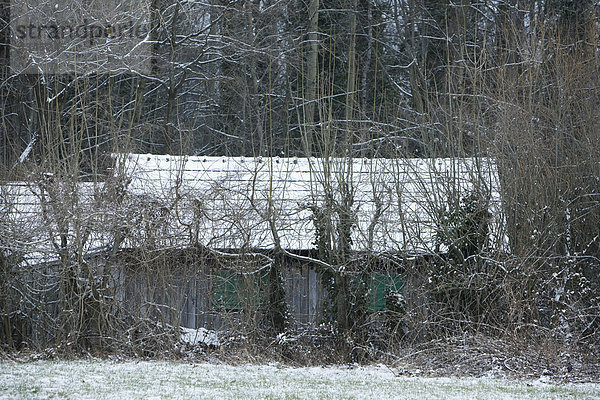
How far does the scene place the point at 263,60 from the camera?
23672 mm

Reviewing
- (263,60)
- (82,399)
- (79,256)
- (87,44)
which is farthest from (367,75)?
(82,399)

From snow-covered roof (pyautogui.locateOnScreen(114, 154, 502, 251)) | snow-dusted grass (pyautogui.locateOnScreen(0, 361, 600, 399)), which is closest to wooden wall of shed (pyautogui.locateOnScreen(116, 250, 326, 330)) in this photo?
snow-covered roof (pyautogui.locateOnScreen(114, 154, 502, 251))

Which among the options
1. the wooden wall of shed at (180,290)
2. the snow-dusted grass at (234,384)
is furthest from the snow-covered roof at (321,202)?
the snow-dusted grass at (234,384)

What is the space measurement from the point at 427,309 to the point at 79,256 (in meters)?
6.62

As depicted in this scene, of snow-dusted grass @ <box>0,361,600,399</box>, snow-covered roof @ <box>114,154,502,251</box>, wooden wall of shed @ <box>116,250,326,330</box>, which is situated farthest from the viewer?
snow-covered roof @ <box>114,154,502,251</box>

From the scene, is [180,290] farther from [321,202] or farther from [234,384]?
[234,384]

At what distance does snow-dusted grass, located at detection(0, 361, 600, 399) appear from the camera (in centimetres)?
820

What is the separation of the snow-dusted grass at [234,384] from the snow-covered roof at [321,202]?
2907 mm

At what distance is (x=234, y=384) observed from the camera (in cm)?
908

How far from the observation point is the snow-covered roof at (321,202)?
1284 centimetres

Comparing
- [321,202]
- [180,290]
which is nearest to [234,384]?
[180,290]

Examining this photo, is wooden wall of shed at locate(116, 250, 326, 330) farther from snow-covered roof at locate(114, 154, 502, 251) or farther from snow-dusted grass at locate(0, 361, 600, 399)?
snow-dusted grass at locate(0, 361, 600, 399)

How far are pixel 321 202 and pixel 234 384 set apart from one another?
496cm

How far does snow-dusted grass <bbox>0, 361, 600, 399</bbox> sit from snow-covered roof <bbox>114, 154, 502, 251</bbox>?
291 centimetres
